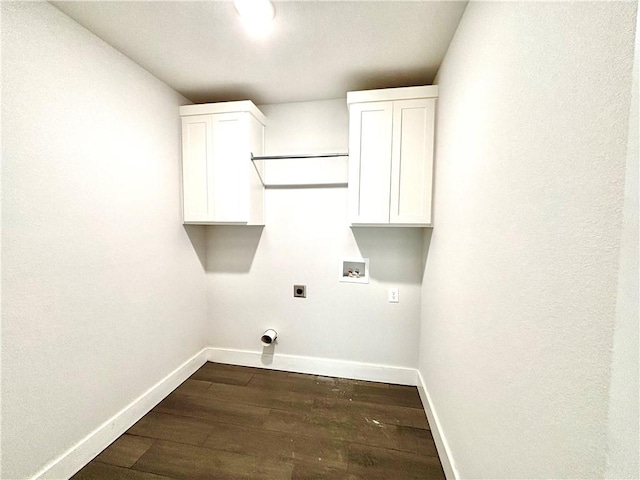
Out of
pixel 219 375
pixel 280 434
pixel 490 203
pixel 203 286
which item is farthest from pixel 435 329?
pixel 203 286

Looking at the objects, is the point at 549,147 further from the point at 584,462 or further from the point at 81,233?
the point at 81,233

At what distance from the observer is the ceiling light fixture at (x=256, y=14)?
107 centimetres

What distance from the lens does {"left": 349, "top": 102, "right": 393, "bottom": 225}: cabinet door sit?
1612mm

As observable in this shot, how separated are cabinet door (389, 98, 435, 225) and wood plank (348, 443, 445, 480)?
4.59 ft

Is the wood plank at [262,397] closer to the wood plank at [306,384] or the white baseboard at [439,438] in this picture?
the wood plank at [306,384]

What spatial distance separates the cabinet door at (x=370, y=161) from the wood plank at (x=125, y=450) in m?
1.92

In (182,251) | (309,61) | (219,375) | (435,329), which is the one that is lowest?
(219,375)

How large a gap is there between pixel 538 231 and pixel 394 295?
4.73 ft

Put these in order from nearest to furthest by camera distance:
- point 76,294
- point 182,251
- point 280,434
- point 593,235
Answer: point 593,235
point 76,294
point 280,434
point 182,251

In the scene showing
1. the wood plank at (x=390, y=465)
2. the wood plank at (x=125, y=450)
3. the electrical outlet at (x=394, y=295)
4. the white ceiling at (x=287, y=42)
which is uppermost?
the white ceiling at (x=287, y=42)

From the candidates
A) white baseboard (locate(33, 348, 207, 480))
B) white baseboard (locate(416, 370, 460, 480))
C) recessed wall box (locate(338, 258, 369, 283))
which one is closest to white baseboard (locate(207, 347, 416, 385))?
white baseboard (locate(416, 370, 460, 480))

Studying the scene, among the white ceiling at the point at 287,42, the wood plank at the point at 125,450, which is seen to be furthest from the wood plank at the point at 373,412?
the white ceiling at the point at 287,42

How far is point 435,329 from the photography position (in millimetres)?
1494

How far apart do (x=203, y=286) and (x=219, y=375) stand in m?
0.81
